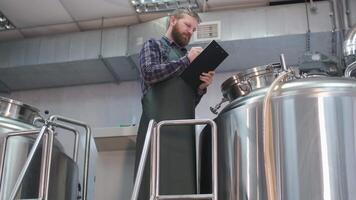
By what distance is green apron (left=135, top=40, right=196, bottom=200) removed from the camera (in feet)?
7.18

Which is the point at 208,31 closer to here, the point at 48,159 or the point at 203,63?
the point at 203,63

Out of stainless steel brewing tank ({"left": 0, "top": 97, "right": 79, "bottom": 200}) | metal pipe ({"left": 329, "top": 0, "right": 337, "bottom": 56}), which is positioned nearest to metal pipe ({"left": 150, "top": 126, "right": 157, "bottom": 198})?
stainless steel brewing tank ({"left": 0, "top": 97, "right": 79, "bottom": 200})

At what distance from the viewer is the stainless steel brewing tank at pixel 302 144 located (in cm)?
187

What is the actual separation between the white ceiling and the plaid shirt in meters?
1.71

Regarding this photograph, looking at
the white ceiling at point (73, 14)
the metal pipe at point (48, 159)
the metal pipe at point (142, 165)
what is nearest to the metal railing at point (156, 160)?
the metal pipe at point (142, 165)

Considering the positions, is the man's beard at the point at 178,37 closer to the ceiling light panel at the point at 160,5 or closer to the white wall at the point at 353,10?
the ceiling light panel at the point at 160,5

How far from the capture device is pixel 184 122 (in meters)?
2.02

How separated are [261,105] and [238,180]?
340mm

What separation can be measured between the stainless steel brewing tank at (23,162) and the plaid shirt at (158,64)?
0.83 meters

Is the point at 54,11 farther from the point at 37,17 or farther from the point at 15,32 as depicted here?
the point at 15,32

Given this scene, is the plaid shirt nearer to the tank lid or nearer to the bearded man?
the bearded man

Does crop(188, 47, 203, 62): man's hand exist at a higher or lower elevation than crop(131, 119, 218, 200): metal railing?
higher

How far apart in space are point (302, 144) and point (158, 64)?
2.54ft

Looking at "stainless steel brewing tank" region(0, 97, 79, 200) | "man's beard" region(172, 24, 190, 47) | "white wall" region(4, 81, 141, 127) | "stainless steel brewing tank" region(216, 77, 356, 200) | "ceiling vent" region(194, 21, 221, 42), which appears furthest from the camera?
"white wall" region(4, 81, 141, 127)
